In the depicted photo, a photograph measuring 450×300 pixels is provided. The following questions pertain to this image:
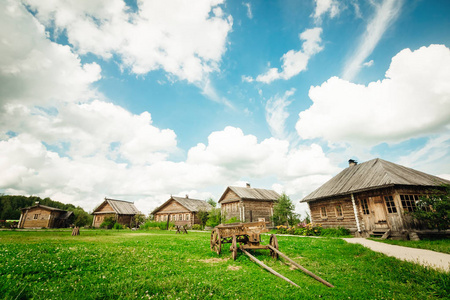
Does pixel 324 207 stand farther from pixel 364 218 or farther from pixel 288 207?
pixel 288 207

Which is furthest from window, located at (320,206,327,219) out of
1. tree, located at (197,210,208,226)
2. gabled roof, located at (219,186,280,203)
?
tree, located at (197,210,208,226)

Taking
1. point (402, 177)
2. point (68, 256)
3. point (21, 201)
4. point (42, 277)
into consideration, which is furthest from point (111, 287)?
point (21, 201)

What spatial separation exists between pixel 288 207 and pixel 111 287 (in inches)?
1045

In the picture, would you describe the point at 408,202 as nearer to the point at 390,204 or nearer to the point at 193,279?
the point at 390,204

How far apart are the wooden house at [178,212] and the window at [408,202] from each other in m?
30.1

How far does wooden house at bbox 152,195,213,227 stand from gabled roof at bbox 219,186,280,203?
6870 mm

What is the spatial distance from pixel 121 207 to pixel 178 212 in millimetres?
15158

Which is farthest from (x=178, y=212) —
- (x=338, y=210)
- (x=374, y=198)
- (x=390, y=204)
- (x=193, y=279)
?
(x=193, y=279)

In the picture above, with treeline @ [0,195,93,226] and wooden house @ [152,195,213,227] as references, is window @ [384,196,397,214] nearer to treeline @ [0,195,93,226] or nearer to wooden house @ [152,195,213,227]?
wooden house @ [152,195,213,227]

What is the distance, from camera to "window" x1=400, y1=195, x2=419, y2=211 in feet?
49.2

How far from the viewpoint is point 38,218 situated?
42500 millimetres

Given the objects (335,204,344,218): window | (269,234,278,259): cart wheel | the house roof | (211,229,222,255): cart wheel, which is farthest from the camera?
(335,204,344,218): window

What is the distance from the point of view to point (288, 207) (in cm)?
2811

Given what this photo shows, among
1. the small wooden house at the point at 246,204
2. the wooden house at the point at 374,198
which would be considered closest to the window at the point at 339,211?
the wooden house at the point at 374,198
